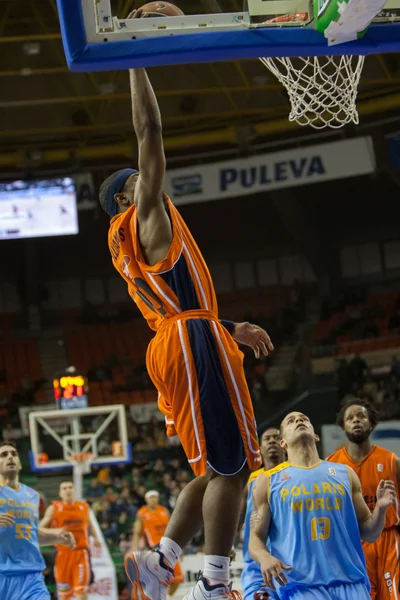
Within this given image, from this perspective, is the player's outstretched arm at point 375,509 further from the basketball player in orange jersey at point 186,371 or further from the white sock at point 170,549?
the white sock at point 170,549

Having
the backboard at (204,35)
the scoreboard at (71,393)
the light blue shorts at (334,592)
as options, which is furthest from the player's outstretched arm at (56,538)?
the scoreboard at (71,393)

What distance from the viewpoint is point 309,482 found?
5.73 meters

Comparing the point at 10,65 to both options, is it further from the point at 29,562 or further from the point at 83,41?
the point at 83,41

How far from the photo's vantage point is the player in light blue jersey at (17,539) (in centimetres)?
719

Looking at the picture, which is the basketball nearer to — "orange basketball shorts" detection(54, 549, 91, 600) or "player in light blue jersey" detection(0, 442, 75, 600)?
"player in light blue jersey" detection(0, 442, 75, 600)

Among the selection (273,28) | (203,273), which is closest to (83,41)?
(273,28)

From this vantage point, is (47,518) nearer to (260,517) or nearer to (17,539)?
(17,539)

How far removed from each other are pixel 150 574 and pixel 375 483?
348cm

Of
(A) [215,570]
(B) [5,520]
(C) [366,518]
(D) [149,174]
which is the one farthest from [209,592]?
(B) [5,520]

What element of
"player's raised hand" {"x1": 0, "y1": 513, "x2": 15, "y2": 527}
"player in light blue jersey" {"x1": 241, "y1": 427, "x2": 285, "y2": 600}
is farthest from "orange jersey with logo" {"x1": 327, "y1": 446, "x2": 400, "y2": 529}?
"player's raised hand" {"x1": 0, "y1": 513, "x2": 15, "y2": 527}

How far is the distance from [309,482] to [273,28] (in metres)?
2.98

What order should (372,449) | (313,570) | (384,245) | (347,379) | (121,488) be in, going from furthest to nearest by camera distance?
(384,245) < (347,379) < (121,488) < (372,449) < (313,570)

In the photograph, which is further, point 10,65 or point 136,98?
point 10,65

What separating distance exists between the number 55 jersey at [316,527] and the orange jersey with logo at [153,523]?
7297 mm
